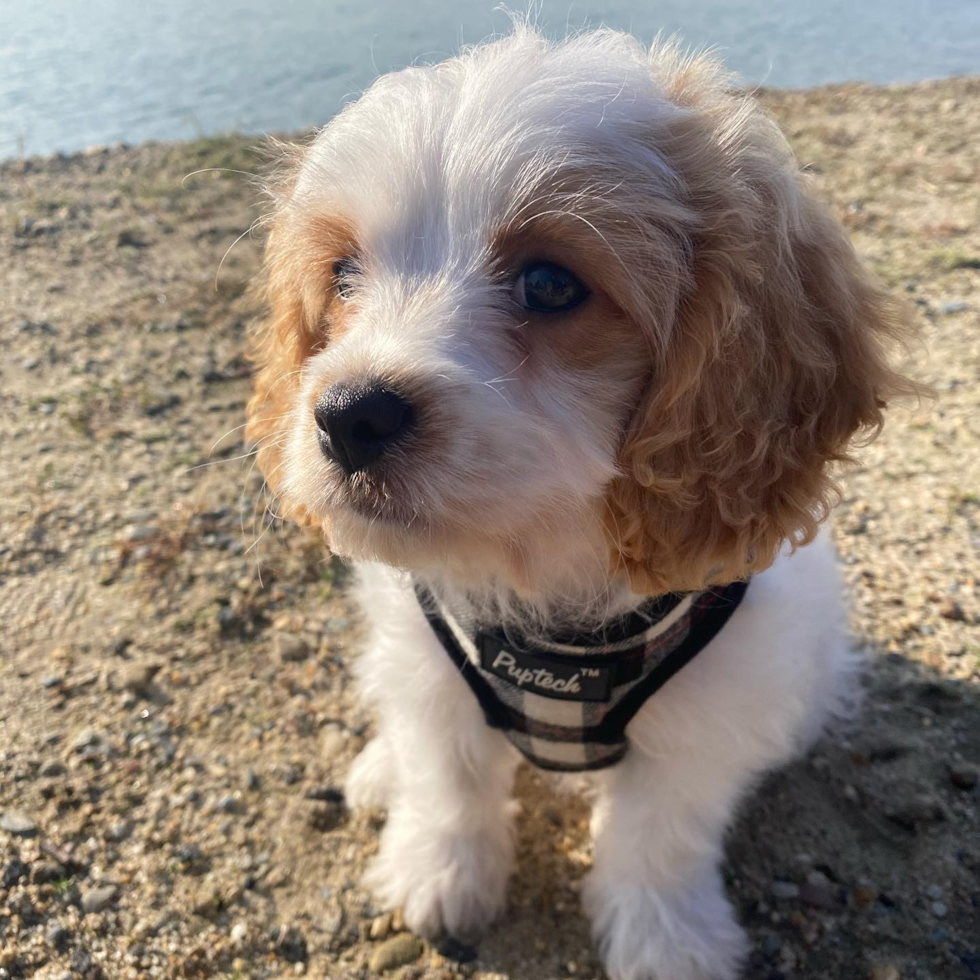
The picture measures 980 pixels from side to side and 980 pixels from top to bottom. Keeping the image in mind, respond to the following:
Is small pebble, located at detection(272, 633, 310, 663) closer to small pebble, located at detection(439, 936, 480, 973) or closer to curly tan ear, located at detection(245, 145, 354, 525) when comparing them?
curly tan ear, located at detection(245, 145, 354, 525)

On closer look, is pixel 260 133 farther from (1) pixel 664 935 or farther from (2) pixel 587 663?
(1) pixel 664 935

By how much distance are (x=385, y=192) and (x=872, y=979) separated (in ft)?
8.32

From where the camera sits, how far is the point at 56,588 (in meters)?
3.67

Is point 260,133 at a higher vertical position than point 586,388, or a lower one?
lower

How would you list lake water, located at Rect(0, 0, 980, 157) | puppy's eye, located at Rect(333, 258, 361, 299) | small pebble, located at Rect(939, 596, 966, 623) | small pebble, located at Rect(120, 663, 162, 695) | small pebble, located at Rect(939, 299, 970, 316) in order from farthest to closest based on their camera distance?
1. lake water, located at Rect(0, 0, 980, 157)
2. small pebble, located at Rect(939, 299, 970, 316)
3. small pebble, located at Rect(939, 596, 966, 623)
4. small pebble, located at Rect(120, 663, 162, 695)
5. puppy's eye, located at Rect(333, 258, 361, 299)

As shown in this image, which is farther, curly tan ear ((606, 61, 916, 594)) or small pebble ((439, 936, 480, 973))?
small pebble ((439, 936, 480, 973))

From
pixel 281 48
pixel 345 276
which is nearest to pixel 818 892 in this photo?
pixel 345 276

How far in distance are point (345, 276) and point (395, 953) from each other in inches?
80.3

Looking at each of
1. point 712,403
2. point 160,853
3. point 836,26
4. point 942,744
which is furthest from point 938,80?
point 160,853

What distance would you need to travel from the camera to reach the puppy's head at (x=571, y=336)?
177 centimetres

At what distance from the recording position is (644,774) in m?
2.45

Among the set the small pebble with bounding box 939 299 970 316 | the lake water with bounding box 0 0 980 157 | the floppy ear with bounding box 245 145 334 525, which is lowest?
Answer: the lake water with bounding box 0 0 980 157

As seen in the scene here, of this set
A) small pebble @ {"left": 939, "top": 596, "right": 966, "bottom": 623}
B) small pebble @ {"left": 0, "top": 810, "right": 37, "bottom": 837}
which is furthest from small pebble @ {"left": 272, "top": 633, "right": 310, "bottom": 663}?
small pebble @ {"left": 939, "top": 596, "right": 966, "bottom": 623}

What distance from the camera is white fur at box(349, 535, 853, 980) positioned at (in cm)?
229
